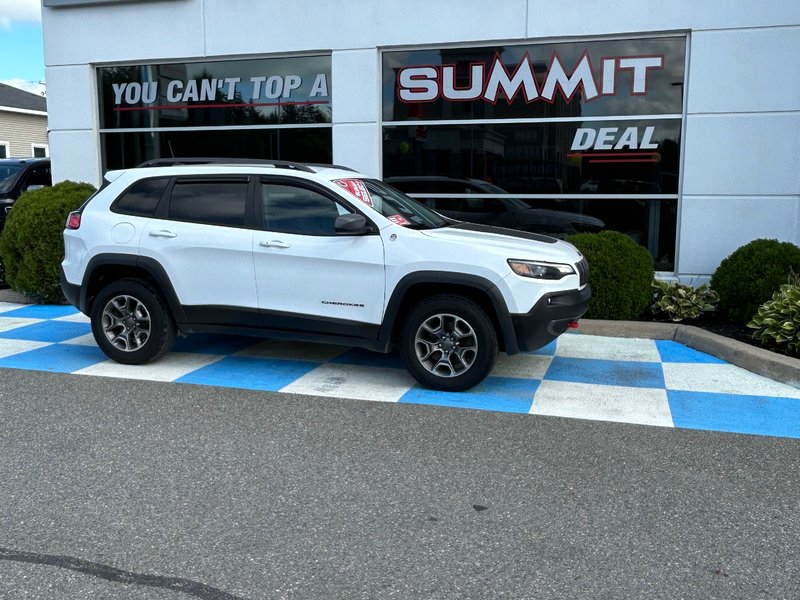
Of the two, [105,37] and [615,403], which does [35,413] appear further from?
[105,37]

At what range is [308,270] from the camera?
635 cm

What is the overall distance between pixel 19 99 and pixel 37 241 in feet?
89.1

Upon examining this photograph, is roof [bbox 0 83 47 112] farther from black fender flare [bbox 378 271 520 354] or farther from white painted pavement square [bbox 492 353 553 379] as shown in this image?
black fender flare [bbox 378 271 520 354]

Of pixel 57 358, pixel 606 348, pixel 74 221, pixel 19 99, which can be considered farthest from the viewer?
pixel 19 99

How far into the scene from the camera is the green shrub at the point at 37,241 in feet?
31.4

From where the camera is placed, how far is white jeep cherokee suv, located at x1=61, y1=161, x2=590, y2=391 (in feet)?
19.8

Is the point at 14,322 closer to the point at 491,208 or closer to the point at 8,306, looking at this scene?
the point at 8,306

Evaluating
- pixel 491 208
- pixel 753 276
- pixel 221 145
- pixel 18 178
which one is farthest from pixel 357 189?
pixel 18 178

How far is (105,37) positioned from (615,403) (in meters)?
9.78

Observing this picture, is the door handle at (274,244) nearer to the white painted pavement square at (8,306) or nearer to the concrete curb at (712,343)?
the concrete curb at (712,343)

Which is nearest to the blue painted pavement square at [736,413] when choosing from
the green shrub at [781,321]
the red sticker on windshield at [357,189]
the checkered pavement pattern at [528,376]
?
the checkered pavement pattern at [528,376]

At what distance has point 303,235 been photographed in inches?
251

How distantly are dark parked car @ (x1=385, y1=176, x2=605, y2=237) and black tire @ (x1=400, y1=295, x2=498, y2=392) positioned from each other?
15.0ft

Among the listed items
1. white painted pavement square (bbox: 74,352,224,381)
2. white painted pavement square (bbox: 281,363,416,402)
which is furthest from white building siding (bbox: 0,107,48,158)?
white painted pavement square (bbox: 281,363,416,402)
